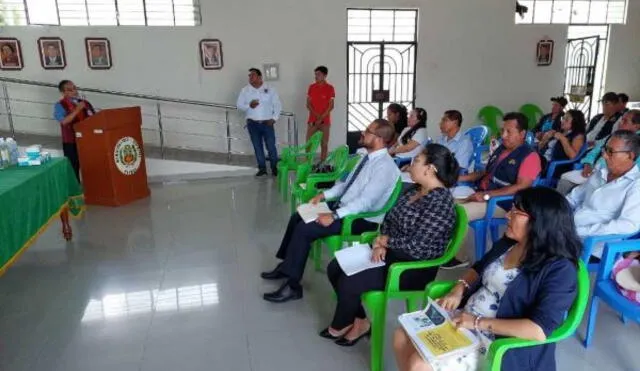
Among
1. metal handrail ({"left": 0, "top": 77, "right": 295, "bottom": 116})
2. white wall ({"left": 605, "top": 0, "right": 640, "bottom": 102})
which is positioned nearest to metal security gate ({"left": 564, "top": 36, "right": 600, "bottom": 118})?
white wall ({"left": 605, "top": 0, "right": 640, "bottom": 102})

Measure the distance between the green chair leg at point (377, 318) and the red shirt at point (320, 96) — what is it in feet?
15.1

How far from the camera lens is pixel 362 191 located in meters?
2.66

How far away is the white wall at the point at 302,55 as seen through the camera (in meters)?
6.04

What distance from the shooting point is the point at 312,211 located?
273 centimetres

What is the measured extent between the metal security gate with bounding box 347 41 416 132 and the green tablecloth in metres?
4.33

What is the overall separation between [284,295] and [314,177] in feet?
3.56

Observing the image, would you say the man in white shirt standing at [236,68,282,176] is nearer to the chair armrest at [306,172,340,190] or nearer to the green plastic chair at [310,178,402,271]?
the chair armrest at [306,172,340,190]

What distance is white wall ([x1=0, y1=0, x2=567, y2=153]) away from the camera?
19.8ft

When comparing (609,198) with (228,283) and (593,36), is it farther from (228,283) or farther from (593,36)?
(593,36)

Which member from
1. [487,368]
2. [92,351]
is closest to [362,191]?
[487,368]

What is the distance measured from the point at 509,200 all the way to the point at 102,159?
361 cm

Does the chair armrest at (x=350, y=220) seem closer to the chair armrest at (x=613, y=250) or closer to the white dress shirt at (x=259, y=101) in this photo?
the chair armrest at (x=613, y=250)

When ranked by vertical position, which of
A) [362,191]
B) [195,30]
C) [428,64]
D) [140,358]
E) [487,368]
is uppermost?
[195,30]

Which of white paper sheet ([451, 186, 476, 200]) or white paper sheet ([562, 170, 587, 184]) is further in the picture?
white paper sheet ([562, 170, 587, 184])
